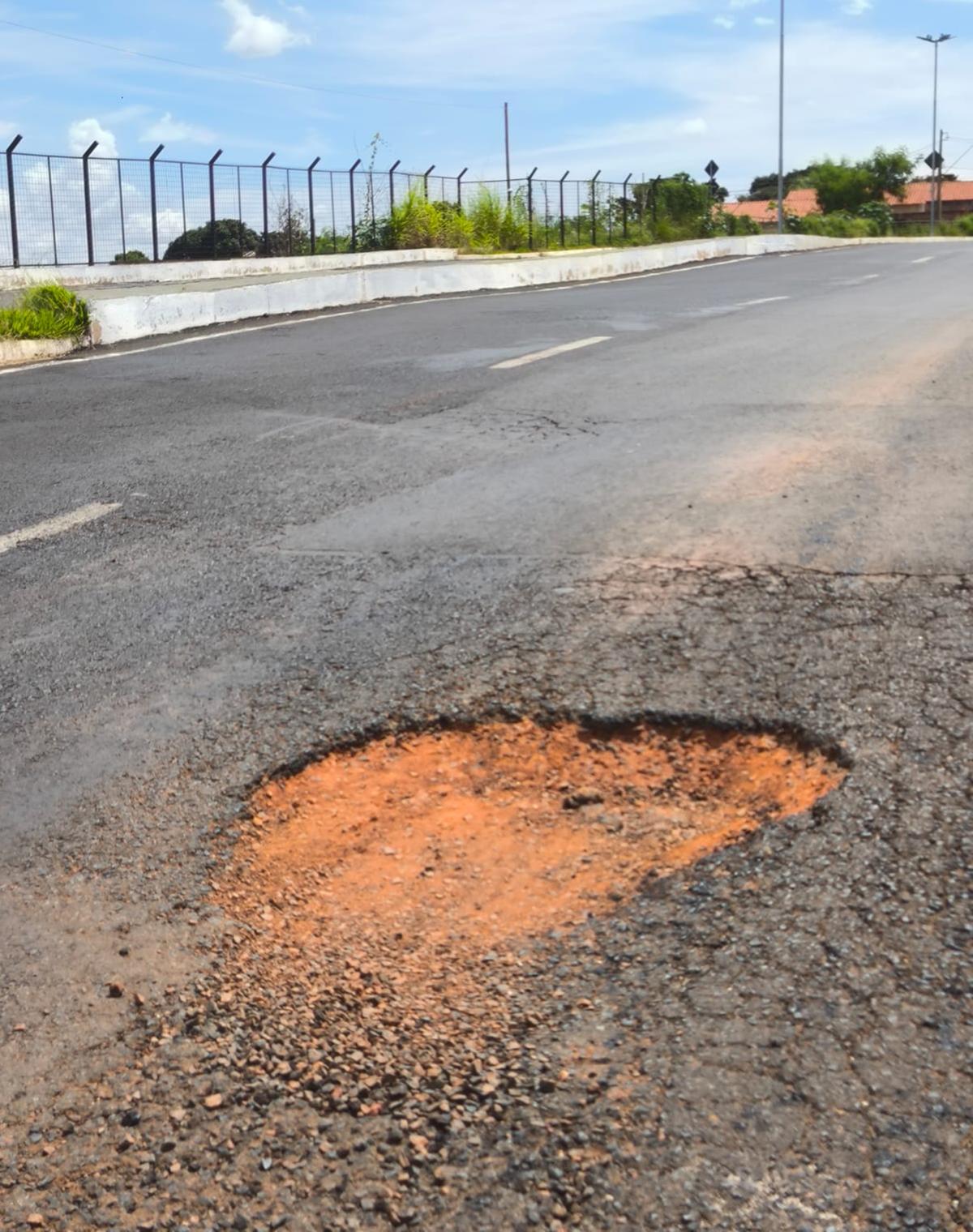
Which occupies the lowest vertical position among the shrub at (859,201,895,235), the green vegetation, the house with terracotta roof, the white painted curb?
the white painted curb

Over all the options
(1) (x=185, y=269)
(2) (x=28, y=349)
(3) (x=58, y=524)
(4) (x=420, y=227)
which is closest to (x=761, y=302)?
(2) (x=28, y=349)

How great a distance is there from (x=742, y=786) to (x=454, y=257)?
2747 centimetres

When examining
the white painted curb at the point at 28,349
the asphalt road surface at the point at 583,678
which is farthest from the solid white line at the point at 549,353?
the white painted curb at the point at 28,349

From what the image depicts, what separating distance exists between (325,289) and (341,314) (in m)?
1.62

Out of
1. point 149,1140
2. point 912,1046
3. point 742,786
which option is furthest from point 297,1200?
point 742,786

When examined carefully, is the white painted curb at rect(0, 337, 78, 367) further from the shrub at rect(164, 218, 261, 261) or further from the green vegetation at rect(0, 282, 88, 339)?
the shrub at rect(164, 218, 261, 261)

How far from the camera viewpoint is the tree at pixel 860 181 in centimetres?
10569

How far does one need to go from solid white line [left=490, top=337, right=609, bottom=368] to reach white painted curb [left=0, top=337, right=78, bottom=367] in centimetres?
486

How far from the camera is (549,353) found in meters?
10.6

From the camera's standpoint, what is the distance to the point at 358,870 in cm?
312

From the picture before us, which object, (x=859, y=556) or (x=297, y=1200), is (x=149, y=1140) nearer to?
(x=297, y=1200)

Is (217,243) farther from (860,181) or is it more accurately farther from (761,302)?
(860,181)

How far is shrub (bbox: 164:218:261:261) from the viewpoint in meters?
26.3

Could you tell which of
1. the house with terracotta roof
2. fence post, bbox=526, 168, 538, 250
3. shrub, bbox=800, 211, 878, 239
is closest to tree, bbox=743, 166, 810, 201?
the house with terracotta roof
